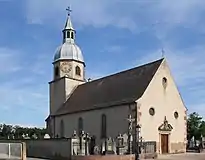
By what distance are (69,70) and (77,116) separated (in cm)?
1044

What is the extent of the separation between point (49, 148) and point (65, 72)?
20.7m

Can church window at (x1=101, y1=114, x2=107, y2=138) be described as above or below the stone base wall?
above

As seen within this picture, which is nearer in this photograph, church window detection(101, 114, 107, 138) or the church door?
the church door

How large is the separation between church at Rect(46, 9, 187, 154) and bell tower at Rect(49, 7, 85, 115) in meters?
2.95

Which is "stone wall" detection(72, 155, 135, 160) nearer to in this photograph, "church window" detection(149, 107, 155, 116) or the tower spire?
"church window" detection(149, 107, 155, 116)

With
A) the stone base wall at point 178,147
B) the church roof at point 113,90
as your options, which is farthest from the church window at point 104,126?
the stone base wall at point 178,147

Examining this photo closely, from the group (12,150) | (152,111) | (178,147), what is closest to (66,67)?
(152,111)

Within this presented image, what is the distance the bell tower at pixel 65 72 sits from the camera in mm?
55531

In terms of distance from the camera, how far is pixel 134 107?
38.2 meters

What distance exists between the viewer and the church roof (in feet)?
134

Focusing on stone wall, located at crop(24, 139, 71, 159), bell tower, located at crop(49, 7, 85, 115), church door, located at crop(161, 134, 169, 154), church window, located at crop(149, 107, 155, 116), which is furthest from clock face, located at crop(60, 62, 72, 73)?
church door, located at crop(161, 134, 169, 154)

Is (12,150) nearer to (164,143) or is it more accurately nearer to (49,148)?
(49,148)

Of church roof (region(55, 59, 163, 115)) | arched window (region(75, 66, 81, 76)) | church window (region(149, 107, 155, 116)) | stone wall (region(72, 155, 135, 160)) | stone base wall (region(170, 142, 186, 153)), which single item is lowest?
stone base wall (region(170, 142, 186, 153))

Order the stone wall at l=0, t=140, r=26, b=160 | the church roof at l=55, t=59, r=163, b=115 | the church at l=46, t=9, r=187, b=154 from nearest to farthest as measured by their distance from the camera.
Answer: the stone wall at l=0, t=140, r=26, b=160 → the church at l=46, t=9, r=187, b=154 → the church roof at l=55, t=59, r=163, b=115
